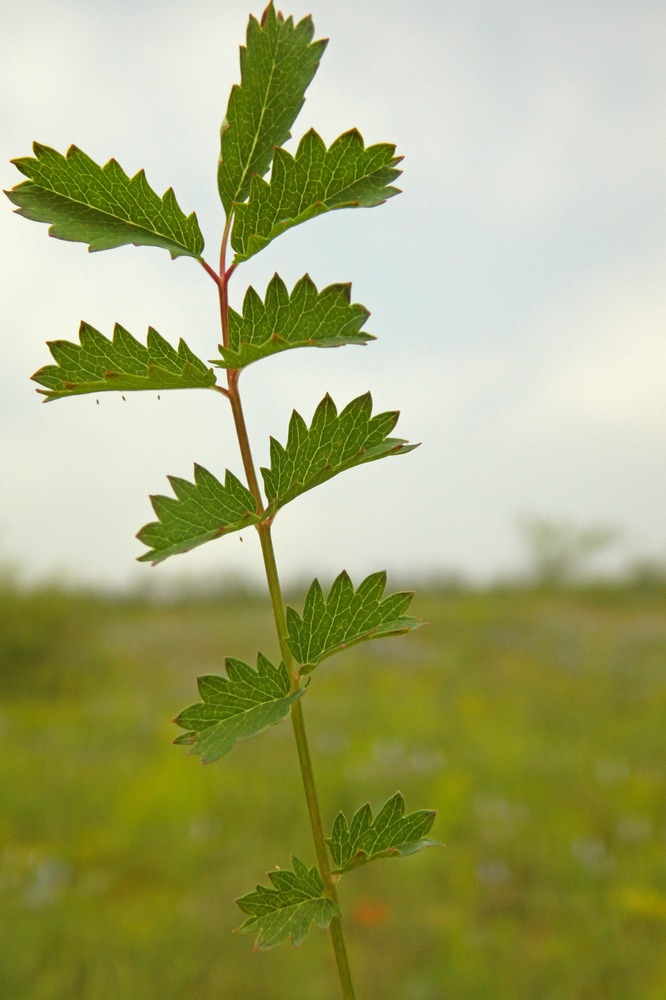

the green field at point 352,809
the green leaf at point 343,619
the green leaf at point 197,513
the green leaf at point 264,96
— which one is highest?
the green leaf at point 264,96

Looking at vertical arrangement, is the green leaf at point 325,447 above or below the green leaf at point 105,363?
below

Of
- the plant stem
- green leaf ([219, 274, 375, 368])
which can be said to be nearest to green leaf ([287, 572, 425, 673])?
the plant stem

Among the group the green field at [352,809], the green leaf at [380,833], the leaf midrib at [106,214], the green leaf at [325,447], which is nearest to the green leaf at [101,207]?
the leaf midrib at [106,214]

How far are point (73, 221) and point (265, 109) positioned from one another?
106mm

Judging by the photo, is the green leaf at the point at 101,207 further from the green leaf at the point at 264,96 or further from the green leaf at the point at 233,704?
the green leaf at the point at 233,704

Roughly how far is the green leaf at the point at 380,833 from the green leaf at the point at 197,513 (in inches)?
6.0

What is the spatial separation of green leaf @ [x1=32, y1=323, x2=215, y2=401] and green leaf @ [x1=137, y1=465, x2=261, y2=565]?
51 millimetres

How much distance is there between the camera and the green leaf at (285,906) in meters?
0.38

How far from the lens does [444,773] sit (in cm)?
491

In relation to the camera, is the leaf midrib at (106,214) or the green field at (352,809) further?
the green field at (352,809)

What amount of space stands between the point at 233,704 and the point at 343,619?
0.07 meters

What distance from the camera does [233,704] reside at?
419 mm

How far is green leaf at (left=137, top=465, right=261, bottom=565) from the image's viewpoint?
409 mm

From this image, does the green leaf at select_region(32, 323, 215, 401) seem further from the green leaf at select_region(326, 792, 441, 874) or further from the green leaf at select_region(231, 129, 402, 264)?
the green leaf at select_region(326, 792, 441, 874)
